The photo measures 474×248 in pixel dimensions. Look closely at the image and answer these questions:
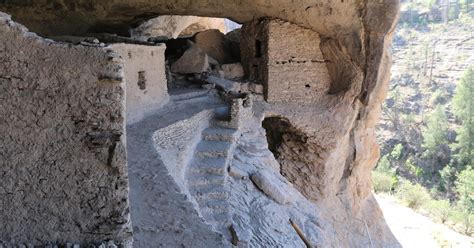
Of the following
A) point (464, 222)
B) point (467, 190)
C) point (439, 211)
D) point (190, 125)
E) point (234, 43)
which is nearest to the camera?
point (190, 125)

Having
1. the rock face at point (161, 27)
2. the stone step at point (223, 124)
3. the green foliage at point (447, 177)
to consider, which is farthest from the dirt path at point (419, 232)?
the rock face at point (161, 27)

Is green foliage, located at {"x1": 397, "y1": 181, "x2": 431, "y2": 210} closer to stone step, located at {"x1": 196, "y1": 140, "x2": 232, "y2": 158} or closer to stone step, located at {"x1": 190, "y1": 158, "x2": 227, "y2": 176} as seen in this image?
stone step, located at {"x1": 196, "y1": 140, "x2": 232, "y2": 158}

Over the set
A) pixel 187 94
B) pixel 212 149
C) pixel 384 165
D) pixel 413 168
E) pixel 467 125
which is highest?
pixel 187 94

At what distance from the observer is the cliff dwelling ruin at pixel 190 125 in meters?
2.56

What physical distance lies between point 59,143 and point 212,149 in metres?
3.64

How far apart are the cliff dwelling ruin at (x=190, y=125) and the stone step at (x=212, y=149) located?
0.02 m

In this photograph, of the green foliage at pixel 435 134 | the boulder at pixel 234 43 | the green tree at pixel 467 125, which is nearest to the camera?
the boulder at pixel 234 43

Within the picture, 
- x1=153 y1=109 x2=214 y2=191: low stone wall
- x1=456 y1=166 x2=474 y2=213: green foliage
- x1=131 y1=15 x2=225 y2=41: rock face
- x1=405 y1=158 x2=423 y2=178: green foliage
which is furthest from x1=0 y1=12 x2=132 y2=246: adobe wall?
x1=405 y1=158 x2=423 y2=178: green foliage

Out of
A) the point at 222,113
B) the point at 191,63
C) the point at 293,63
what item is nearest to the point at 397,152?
the point at 293,63

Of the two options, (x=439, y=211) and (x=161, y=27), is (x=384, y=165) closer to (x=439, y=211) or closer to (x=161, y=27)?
(x=439, y=211)

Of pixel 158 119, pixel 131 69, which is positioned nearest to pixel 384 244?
pixel 158 119

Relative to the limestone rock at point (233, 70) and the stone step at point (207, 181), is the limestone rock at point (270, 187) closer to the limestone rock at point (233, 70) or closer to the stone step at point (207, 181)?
the stone step at point (207, 181)

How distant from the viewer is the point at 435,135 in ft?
81.8

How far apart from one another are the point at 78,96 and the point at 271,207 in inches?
144
